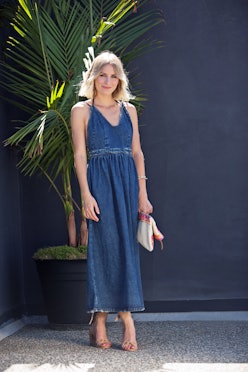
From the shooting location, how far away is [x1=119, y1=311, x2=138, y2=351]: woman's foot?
14.0ft

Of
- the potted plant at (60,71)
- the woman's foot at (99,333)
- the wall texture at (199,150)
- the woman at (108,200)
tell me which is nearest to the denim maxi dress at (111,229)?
the woman at (108,200)

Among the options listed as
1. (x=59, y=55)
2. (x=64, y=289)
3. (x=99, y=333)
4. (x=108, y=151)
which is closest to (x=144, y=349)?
(x=99, y=333)

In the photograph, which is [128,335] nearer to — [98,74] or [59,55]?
[98,74]

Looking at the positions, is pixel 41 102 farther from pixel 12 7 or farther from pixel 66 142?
pixel 12 7

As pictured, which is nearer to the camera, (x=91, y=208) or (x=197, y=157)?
(x=91, y=208)

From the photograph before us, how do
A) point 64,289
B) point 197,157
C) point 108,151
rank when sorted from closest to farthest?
point 108,151
point 64,289
point 197,157

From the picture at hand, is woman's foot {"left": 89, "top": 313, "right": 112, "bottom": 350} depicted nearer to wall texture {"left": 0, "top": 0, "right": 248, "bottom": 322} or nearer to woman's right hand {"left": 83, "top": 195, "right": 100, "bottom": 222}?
woman's right hand {"left": 83, "top": 195, "right": 100, "bottom": 222}

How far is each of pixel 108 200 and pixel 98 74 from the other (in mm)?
684

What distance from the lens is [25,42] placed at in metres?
5.33

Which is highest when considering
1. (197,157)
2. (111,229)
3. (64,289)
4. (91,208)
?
(197,157)

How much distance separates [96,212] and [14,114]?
1399mm

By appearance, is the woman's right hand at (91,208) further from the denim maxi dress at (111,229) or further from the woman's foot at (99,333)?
the woman's foot at (99,333)

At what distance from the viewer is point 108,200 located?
14.1ft

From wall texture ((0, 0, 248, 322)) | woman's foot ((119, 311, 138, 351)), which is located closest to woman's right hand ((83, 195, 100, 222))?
woman's foot ((119, 311, 138, 351))
